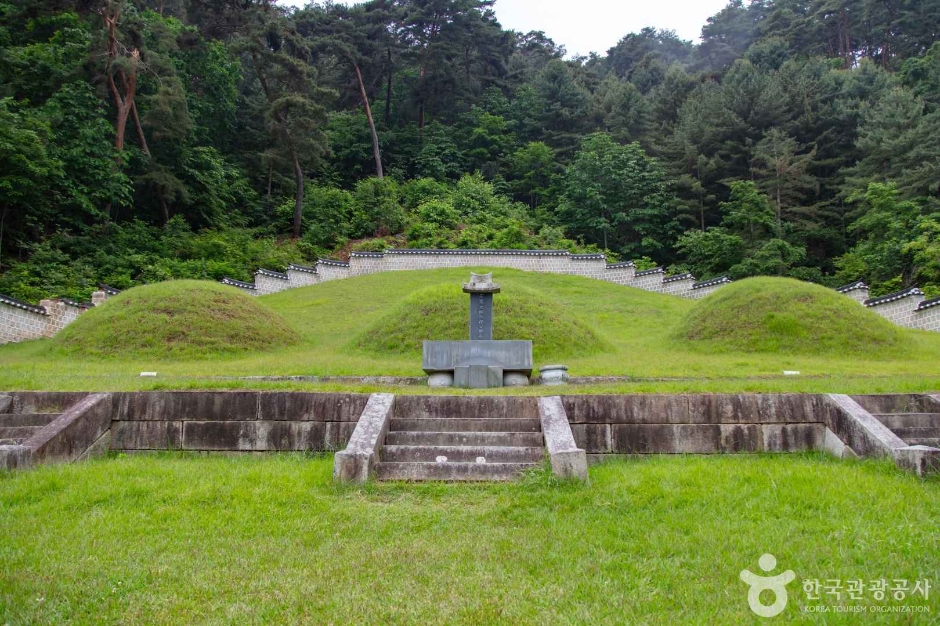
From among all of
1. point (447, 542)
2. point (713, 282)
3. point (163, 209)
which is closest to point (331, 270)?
point (163, 209)

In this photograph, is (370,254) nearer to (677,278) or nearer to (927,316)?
(677,278)

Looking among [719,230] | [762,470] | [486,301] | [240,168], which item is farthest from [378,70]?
[762,470]

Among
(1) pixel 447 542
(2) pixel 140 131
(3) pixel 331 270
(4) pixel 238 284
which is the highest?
(2) pixel 140 131

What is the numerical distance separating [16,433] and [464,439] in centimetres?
478

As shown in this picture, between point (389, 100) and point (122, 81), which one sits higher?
point (389, 100)

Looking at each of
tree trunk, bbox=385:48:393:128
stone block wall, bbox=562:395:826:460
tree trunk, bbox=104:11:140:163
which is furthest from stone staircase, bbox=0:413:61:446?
tree trunk, bbox=385:48:393:128

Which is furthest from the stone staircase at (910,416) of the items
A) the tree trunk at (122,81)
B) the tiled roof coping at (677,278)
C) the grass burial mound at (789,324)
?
the tree trunk at (122,81)

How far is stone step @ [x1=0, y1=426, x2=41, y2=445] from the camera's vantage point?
6.66 meters

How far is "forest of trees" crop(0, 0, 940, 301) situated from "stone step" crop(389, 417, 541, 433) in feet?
59.3

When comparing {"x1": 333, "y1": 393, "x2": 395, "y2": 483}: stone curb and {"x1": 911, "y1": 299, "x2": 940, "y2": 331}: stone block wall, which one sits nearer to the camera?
{"x1": 333, "y1": 393, "x2": 395, "y2": 483}: stone curb

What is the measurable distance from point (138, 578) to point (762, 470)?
4.99 meters

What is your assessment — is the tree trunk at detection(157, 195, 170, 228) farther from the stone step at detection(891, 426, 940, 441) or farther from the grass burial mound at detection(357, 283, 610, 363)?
the stone step at detection(891, 426, 940, 441)

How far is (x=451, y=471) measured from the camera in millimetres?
5895

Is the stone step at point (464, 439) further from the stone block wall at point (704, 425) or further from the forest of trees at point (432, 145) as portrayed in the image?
the forest of trees at point (432, 145)
